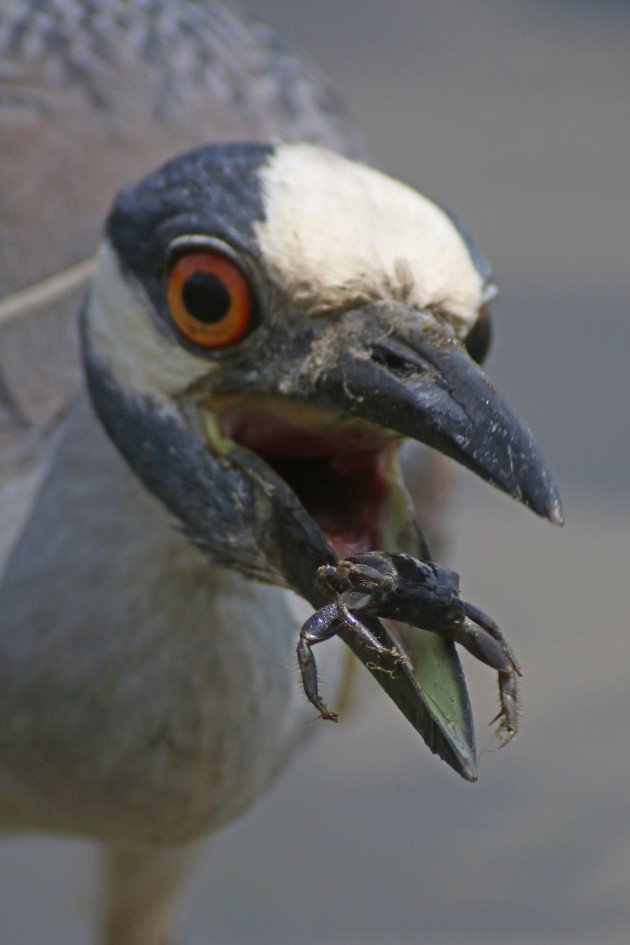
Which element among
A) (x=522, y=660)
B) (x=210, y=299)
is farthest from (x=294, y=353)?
(x=522, y=660)

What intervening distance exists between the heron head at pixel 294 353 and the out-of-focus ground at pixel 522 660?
105cm

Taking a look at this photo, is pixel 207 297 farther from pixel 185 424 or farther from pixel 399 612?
pixel 399 612

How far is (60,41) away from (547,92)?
242 cm

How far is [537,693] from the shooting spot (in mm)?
2965

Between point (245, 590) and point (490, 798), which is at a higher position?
point (245, 590)

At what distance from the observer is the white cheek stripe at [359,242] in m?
1.48

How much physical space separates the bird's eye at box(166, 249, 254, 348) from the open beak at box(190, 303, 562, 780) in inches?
1.5

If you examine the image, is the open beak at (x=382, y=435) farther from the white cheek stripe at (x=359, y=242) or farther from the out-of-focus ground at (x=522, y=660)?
the out-of-focus ground at (x=522, y=660)

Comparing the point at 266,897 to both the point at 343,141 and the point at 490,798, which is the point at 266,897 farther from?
the point at 343,141

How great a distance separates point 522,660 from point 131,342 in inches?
59.8

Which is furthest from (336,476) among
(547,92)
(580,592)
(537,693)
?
(547,92)

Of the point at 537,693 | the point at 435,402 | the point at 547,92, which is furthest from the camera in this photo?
the point at 547,92

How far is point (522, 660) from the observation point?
3.00m

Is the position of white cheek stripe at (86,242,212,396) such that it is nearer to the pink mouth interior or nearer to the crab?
the pink mouth interior
